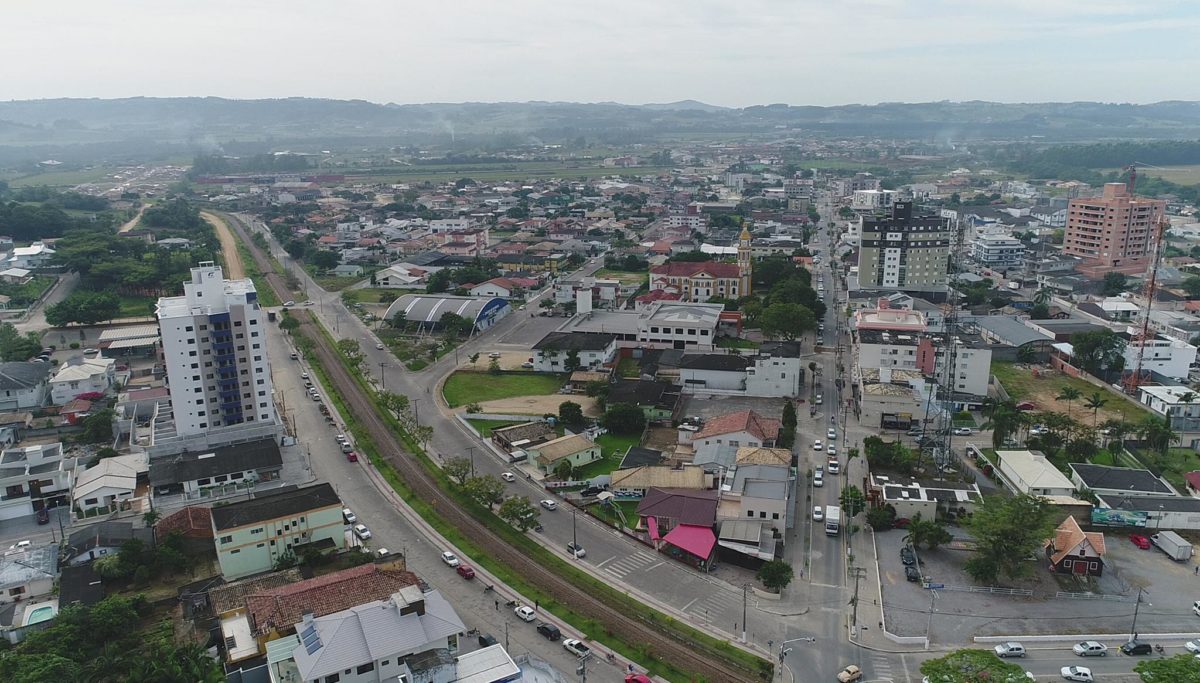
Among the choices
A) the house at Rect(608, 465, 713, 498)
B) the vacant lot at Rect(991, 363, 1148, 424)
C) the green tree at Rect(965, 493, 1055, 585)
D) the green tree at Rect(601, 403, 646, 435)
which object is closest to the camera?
the green tree at Rect(965, 493, 1055, 585)

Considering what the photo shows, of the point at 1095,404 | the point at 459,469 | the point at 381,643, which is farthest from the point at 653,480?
the point at 1095,404

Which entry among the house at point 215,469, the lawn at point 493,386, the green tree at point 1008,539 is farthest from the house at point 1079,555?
the house at point 215,469

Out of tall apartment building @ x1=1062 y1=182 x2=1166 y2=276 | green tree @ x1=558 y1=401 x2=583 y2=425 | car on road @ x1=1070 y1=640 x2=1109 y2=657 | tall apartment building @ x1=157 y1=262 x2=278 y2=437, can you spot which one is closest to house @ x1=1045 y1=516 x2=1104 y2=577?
car on road @ x1=1070 y1=640 x2=1109 y2=657

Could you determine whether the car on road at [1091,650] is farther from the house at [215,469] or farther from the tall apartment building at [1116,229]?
the tall apartment building at [1116,229]

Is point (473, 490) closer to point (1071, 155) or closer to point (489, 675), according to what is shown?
point (489, 675)

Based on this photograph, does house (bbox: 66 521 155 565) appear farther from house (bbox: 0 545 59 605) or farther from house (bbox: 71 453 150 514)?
house (bbox: 71 453 150 514)

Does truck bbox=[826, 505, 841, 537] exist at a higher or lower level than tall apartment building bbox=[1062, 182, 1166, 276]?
lower
